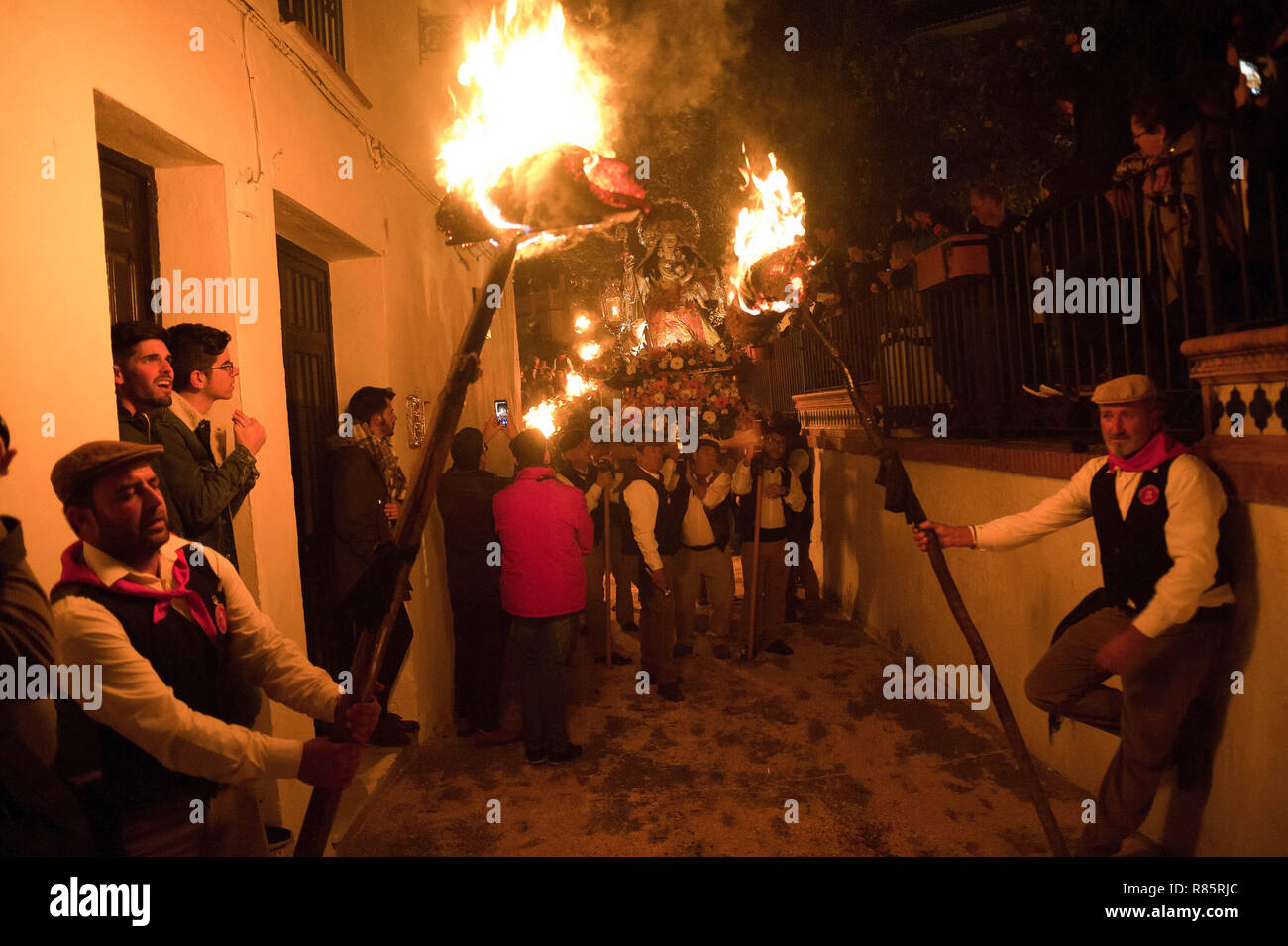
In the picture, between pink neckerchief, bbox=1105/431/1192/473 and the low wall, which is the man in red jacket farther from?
pink neckerchief, bbox=1105/431/1192/473

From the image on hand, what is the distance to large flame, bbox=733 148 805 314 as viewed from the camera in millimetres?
9039

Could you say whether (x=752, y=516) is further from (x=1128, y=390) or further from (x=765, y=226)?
(x=1128, y=390)

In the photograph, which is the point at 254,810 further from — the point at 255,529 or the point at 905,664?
the point at 905,664

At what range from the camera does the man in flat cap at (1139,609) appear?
3637mm

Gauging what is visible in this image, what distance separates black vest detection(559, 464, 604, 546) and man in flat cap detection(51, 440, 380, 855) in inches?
243

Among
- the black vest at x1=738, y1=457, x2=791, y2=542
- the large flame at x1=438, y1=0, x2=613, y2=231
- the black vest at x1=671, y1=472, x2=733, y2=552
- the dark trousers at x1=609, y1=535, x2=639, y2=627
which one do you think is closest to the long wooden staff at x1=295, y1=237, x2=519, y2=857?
the large flame at x1=438, y1=0, x2=613, y2=231

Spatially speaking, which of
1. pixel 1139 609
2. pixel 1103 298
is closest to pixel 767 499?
pixel 1103 298

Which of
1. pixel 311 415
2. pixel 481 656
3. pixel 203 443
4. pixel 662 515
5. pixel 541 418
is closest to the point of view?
pixel 203 443

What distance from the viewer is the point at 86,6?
10.3 feet

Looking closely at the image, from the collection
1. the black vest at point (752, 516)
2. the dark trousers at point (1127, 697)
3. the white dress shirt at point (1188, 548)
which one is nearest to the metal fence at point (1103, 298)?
the white dress shirt at point (1188, 548)

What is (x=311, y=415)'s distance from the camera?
6.05m

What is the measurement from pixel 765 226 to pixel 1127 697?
6.86 meters
